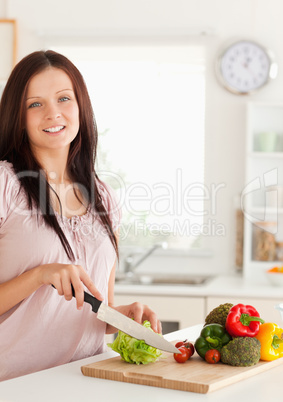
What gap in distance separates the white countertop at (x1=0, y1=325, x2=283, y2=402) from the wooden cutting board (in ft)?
0.04

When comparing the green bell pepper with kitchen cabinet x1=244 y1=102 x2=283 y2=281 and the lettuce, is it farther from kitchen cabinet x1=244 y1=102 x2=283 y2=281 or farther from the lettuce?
kitchen cabinet x1=244 y1=102 x2=283 y2=281

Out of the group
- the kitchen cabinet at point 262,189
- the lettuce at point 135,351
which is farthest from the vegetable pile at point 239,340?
the kitchen cabinet at point 262,189

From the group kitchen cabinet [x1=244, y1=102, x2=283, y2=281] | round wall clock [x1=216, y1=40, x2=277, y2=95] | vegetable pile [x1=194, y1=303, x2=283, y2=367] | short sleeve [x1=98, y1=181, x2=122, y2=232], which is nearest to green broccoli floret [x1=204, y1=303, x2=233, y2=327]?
vegetable pile [x1=194, y1=303, x2=283, y2=367]

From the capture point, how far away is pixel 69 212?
1817mm

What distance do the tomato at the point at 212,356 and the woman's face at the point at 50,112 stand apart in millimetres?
729

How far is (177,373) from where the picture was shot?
1.41 meters

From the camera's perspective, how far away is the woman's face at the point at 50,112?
1.76 m

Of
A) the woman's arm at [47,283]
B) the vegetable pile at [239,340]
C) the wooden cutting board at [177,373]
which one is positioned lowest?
the wooden cutting board at [177,373]

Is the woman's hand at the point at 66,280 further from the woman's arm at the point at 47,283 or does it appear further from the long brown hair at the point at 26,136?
the long brown hair at the point at 26,136

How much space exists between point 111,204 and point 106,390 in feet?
2.42

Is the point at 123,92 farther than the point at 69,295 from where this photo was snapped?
Yes

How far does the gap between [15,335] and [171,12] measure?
8.60 ft

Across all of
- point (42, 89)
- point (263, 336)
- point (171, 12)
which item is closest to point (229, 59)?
point (171, 12)

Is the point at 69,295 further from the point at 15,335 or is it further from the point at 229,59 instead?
the point at 229,59
